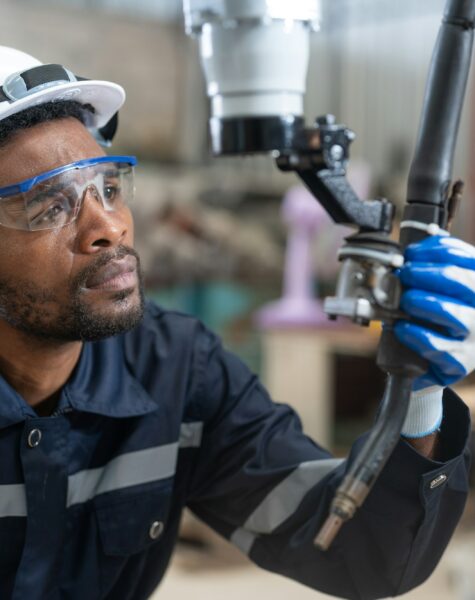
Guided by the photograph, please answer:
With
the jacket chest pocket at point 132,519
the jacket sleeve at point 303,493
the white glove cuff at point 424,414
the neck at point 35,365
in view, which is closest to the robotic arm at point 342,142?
the white glove cuff at point 424,414

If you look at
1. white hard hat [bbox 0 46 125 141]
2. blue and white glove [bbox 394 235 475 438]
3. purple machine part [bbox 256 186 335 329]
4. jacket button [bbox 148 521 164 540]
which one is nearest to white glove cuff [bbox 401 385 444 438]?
blue and white glove [bbox 394 235 475 438]

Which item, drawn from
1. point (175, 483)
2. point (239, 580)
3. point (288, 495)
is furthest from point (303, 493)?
point (239, 580)

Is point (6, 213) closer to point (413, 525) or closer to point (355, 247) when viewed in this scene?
point (355, 247)

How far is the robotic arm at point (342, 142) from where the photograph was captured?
95cm

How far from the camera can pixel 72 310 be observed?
1331mm

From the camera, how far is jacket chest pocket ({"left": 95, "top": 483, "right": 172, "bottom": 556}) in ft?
4.92

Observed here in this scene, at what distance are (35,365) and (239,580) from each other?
2.21 meters

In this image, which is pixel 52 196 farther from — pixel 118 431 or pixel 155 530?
pixel 155 530

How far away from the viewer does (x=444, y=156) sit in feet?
3.30

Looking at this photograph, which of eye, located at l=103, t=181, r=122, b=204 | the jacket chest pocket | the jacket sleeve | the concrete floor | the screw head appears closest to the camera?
the screw head

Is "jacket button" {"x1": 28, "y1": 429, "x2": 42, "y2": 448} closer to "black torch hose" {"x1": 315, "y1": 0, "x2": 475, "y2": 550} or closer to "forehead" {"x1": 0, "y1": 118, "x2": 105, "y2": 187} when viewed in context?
"forehead" {"x1": 0, "y1": 118, "x2": 105, "y2": 187}

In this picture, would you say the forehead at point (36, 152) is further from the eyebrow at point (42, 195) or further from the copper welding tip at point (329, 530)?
the copper welding tip at point (329, 530)

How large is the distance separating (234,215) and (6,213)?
4.19 m

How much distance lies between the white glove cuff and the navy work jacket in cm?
4
